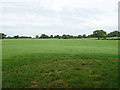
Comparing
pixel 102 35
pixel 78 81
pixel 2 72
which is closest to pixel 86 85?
pixel 78 81

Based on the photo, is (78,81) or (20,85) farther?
(78,81)

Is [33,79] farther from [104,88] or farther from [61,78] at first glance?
[104,88]

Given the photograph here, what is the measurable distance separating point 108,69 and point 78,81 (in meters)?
2.44

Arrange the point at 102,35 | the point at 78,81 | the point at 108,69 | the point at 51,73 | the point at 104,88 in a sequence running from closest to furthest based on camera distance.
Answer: the point at 104,88
the point at 78,81
the point at 51,73
the point at 108,69
the point at 102,35

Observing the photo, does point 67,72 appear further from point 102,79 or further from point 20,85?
point 20,85

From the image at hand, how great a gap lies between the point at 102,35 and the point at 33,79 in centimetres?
6098

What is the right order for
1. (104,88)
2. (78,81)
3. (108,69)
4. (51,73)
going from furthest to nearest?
(108,69) < (51,73) < (78,81) < (104,88)

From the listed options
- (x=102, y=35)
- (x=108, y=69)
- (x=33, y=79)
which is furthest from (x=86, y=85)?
(x=102, y=35)

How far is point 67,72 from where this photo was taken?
7.40 metres

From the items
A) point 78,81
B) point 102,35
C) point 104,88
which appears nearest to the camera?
point 104,88

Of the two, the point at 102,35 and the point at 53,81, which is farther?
the point at 102,35

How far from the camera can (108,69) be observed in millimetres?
8055

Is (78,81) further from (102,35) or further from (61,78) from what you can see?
(102,35)

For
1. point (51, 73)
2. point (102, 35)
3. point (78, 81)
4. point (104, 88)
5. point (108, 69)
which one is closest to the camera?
point (104, 88)
